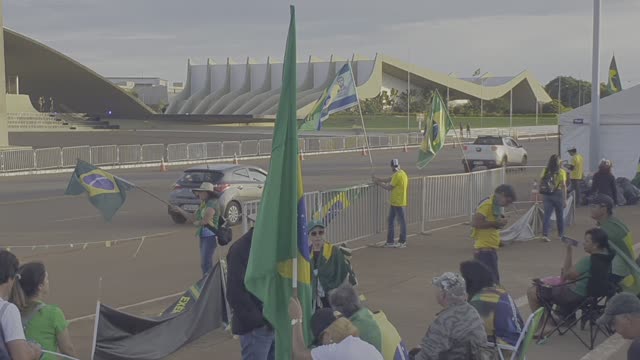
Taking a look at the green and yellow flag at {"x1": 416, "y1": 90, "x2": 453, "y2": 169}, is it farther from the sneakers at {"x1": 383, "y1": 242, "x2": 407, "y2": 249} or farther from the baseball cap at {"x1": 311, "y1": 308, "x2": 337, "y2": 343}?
the baseball cap at {"x1": 311, "y1": 308, "x2": 337, "y2": 343}

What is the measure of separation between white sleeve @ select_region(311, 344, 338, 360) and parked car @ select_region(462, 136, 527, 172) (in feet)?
111

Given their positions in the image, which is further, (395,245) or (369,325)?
(395,245)

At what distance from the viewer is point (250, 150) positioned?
156ft

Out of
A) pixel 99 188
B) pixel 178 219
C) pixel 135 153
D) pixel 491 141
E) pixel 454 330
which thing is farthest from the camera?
pixel 135 153

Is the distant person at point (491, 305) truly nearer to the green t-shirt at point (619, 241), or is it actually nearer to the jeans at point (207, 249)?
the green t-shirt at point (619, 241)

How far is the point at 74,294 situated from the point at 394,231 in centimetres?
677

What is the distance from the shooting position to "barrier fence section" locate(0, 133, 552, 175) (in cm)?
3650

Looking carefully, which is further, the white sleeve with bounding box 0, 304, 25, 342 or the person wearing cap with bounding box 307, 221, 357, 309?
the person wearing cap with bounding box 307, 221, 357, 309

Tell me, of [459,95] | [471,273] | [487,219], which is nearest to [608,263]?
[487,219]

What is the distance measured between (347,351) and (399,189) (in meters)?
11.1

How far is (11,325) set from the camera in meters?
4.71

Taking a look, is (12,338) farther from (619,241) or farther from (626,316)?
(619,241)

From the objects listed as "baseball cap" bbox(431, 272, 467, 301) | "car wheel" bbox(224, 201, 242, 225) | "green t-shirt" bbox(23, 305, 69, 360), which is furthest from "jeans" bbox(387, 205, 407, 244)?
"green t-shirt" bbox(23, 305, 69, 360)

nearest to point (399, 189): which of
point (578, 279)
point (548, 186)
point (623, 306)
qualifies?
point (548, 186)
